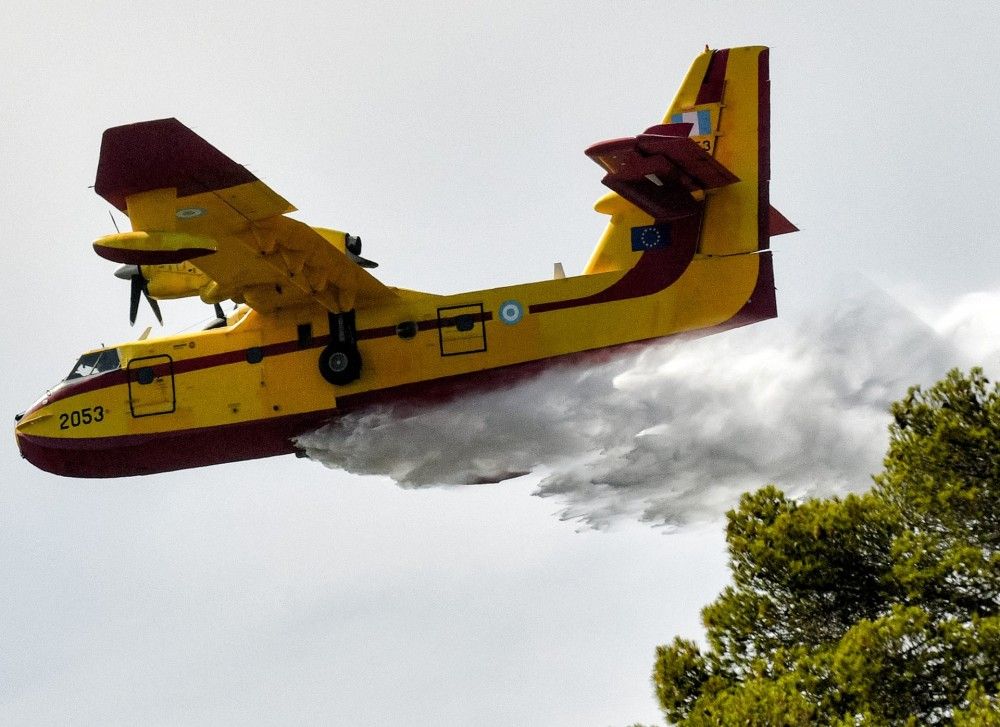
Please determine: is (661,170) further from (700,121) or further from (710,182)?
(700,121)

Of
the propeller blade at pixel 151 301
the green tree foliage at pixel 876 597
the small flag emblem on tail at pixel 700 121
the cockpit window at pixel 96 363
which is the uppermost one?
the small flag emblem on tail at pixel 700 121

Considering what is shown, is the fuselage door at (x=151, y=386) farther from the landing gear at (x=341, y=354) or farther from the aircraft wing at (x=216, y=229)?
the landing gear at (x=341, y=354)

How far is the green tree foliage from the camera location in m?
15.5

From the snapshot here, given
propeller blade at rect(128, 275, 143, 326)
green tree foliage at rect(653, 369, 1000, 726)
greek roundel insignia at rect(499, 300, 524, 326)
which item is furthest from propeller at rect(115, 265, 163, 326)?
green tree foliage at rect(653, 369, 1000, 726)

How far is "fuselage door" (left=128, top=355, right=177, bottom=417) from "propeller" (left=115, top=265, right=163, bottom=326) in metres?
0.75

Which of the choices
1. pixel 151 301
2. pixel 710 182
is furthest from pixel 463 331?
pixel 151 301

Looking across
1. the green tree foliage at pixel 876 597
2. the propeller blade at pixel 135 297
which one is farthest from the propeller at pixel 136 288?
the green tree foliage at pixel 876 597

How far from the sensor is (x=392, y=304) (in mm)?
24156

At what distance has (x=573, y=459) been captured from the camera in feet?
77.7

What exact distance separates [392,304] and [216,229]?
332 centimetres

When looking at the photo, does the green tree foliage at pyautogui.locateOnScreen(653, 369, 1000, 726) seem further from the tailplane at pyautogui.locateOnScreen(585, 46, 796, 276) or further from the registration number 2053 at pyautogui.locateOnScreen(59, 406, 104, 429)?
the registration number 2053 at pyautogui.locateOnScreen(59, 406, 104, 429)

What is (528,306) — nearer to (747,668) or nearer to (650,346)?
(650,346)

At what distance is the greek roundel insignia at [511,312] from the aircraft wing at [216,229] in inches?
77.6

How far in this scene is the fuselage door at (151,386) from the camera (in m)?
24.9
